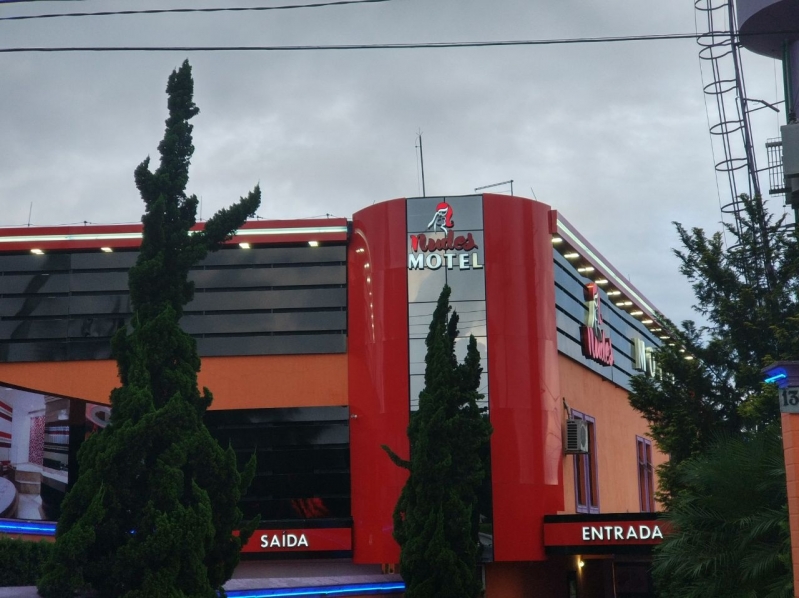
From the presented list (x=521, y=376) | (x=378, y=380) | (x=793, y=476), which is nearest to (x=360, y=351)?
(x=378, y=380)

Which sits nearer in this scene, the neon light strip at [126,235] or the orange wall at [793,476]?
the orange wall at [793,476]

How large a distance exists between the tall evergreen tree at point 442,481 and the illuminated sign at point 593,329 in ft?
38.7

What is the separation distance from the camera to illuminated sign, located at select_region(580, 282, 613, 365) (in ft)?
123

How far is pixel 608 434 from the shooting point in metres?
41.9

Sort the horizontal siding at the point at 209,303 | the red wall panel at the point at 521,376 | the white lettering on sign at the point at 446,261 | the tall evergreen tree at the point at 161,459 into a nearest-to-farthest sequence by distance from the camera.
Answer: the tall evergreen tree at the point at 161,459 → the red wall panel at the point at 521,376 → the white lettering on sign at the point at 446,261 → the horizontal siding at the point at 209,303

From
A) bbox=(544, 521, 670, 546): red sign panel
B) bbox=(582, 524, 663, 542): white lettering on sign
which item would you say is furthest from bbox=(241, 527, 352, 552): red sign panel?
bbox=(582, 524, 663, 542): white lettering on sign

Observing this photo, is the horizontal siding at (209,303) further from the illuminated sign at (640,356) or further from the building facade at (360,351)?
the illuminated sign at (640,356)

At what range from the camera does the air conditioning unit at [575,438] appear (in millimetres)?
32531

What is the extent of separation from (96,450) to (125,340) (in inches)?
75.6

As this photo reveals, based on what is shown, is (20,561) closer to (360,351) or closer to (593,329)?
(360,351)

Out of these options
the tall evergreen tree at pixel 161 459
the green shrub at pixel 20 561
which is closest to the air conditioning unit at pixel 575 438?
the tall evergreen tree at pixel 161 459

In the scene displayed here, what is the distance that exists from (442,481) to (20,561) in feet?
33.7

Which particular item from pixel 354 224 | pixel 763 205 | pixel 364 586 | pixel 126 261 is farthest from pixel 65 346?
pixel 763 205

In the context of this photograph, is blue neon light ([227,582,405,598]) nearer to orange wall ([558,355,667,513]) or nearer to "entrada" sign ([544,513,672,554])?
"entrada" sign ([544,513,672,554])
